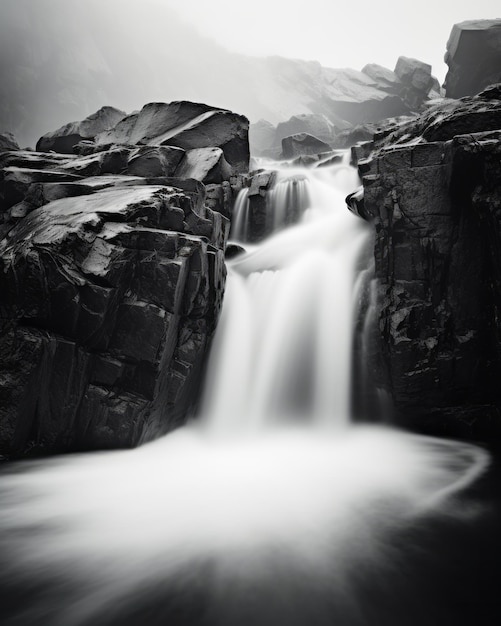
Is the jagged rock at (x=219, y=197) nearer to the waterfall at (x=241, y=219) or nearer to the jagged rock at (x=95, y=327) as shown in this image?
the waterfall at (x=241, y=219)

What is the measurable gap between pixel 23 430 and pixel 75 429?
2.46ft

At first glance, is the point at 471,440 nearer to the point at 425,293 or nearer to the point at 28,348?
the point at 425,293

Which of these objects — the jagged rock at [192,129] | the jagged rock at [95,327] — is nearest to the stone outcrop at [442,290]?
the jagged rock at [95,327]

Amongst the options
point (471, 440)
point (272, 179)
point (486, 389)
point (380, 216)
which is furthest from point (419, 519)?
point (272, 179)

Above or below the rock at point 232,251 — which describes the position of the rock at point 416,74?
above

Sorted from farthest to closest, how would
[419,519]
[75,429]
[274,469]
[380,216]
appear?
[380,216] < [75,429] < [274,469] < [419,519]

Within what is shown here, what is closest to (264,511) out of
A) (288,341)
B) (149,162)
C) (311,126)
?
(288,341)

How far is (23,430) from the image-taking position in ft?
18.4

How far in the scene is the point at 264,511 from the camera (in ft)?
13.6

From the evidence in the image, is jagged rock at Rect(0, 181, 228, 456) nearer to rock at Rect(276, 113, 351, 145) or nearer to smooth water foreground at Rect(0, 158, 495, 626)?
smooth water foreground at Rect(0, 158, 495, 626)

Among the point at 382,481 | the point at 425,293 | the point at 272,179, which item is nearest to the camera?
the point at 382,481

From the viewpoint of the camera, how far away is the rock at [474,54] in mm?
33375

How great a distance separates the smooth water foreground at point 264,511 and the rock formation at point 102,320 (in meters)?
0.57

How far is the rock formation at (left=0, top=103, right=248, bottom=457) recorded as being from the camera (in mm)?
5703
